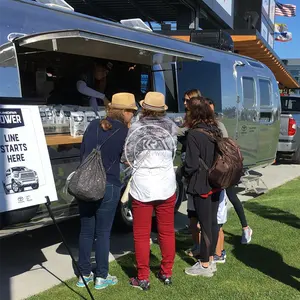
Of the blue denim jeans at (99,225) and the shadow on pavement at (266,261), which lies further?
the shadow on pavement at (266,261)

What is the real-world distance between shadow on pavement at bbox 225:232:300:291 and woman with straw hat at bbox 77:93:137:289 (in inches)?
65.5

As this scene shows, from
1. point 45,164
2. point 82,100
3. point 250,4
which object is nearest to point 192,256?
point 45,164

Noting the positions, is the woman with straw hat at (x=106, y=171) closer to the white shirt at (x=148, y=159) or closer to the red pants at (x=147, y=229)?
the white shirt at (x=148, y=159)

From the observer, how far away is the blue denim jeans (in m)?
4.03

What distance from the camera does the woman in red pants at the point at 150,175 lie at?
3965 mm

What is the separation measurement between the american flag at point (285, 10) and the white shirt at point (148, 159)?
3724 centimetres

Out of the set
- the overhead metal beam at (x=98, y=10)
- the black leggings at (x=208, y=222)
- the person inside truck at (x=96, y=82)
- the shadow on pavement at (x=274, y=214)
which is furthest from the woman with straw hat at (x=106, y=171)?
the overhead metal beam at (x=98, y=10)

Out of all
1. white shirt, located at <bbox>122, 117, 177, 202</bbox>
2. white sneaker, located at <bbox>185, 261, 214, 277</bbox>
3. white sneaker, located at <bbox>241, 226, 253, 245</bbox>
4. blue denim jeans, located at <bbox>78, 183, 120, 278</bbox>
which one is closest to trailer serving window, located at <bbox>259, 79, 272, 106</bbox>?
white sneaker, located at <bbox>241, 226, 253, 245</bbox>

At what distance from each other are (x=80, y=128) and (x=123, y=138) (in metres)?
1.07

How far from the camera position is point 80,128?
16.2 feet

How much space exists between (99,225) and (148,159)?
739 millimetres

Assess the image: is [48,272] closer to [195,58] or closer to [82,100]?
[82,100]

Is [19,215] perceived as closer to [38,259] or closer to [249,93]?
[38,259]

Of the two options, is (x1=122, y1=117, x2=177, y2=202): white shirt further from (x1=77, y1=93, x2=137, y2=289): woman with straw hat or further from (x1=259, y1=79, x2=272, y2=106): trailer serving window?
(x1=259, y1=79, x2=272, y2=106): trailer serving window
